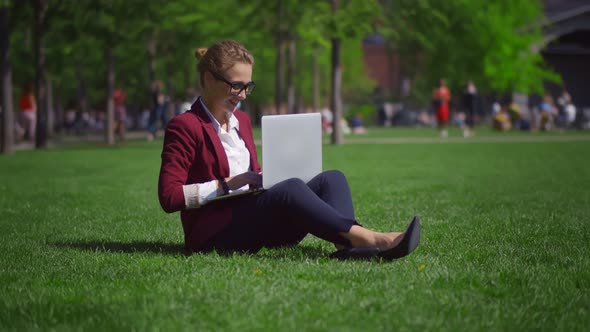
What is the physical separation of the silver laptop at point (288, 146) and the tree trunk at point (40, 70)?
21018 mm

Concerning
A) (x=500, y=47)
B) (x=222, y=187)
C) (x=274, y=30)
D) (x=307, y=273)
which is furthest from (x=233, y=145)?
(x=500, y=47)

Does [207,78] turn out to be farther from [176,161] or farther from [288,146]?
[288,146]

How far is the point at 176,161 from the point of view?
5516 mm

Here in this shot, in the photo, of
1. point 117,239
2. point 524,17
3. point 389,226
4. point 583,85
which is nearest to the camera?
point 117,239

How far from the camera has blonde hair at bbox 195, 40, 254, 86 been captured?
554cm

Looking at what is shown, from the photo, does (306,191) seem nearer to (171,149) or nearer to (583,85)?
(171,149)

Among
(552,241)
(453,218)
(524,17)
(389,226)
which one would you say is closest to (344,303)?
(552,241)

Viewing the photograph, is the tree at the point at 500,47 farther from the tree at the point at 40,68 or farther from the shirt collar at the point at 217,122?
the shirt collar at the point at 217,122

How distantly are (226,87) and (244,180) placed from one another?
636 millimetres

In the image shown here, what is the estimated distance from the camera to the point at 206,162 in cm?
566

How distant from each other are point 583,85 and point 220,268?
6697 cm

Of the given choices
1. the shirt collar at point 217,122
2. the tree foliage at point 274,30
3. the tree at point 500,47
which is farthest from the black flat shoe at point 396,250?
the tree at point 500,47

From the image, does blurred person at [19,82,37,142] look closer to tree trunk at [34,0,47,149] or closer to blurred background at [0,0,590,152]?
blurred background at [0,0,590,152]

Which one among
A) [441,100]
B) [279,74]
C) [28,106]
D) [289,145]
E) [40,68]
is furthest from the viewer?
[279,74]
